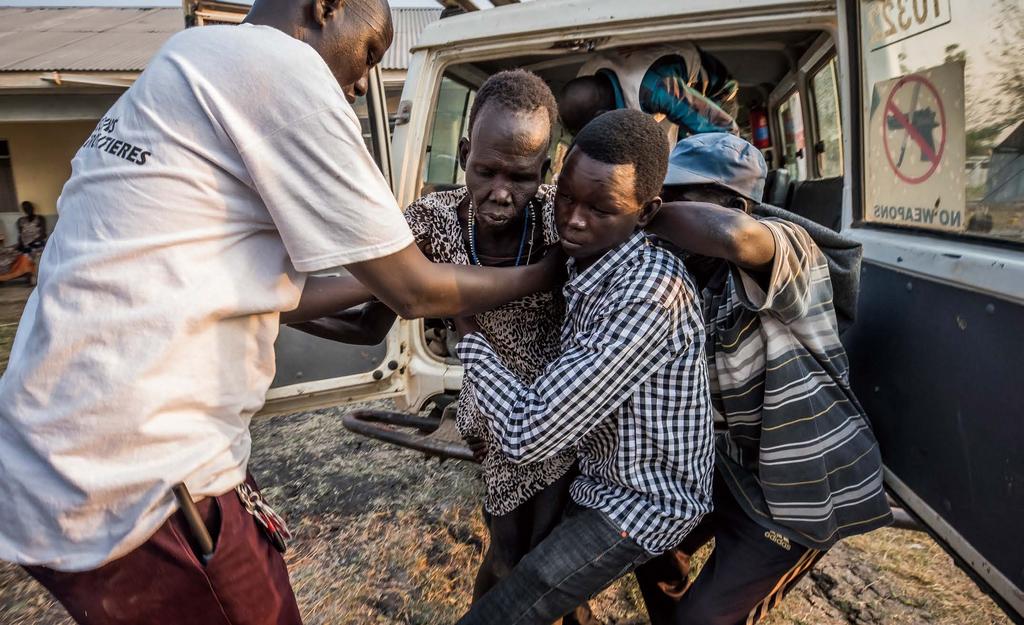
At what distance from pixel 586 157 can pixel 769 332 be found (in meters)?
0.61

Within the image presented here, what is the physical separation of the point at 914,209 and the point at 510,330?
1202 mm

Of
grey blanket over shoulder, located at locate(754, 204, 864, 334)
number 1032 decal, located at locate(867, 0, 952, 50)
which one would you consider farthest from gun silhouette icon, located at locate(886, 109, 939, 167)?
grey blanket over shoulder, located at locate(754, 204, 864, 334)

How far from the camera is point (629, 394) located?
53.2 inches

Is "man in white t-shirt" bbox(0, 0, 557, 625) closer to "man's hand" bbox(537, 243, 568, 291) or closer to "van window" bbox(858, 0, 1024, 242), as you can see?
"man's hand" bbox(537, 243, 568, 291)

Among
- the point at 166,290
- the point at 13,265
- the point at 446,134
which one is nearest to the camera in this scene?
the point at 166,290

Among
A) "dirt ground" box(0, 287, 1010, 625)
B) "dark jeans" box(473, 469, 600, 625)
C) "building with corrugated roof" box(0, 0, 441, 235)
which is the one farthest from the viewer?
"building with corrugated roof" box(0, 0, 441, 235)

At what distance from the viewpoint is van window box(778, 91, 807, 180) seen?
3.60 meters

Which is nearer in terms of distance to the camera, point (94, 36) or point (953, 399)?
point (953, 399)

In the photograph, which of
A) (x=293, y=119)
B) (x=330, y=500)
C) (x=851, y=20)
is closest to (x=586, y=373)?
(x=293, y=119)

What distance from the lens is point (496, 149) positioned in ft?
4.71

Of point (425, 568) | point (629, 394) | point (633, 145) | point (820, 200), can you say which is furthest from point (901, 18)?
point (425, 568)

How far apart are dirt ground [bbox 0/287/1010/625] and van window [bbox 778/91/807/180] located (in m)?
2.15

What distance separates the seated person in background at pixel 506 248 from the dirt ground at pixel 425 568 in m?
0.89

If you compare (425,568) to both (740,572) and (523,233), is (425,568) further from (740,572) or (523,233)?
(523,233)
